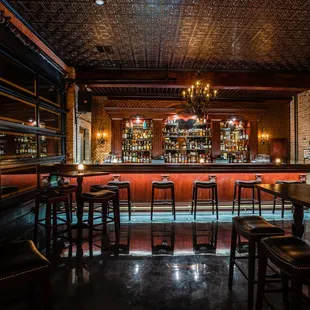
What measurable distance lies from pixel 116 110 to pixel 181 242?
21.6ft

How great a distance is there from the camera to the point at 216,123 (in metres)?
9.59

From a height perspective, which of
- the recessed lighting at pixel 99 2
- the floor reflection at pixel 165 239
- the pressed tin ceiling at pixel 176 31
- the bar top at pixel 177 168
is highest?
the pressed tin ceiling at pixel 176 31

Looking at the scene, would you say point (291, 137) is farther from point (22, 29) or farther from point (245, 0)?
point (22, 29)

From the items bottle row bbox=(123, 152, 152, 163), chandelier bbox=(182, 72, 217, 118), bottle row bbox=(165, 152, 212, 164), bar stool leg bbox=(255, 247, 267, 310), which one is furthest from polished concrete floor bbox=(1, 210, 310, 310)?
bottle row bbox=(123, 152, 152, 163)

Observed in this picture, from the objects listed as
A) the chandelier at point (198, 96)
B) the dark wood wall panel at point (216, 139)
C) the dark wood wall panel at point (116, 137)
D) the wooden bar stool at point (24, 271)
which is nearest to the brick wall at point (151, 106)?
the dark wood wall panel at point (116, 137)

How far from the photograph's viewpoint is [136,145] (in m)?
9.65

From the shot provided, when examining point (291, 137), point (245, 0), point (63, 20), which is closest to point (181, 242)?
point (245, 0)

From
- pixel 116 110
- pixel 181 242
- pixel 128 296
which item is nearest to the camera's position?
pixel 128 296

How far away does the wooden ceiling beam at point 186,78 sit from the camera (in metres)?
6.18

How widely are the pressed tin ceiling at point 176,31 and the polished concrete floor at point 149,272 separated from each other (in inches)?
131

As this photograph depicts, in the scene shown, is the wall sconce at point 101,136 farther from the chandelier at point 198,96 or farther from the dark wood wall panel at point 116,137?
the chandelier at point 198,96

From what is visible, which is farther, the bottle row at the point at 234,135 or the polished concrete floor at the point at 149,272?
the bottle row at the point at 234,135

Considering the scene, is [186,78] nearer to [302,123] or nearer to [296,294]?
[302,123]

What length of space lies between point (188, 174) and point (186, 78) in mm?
2400
